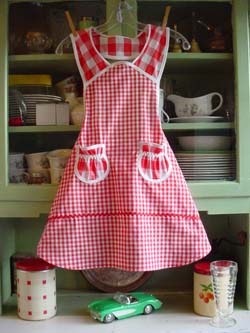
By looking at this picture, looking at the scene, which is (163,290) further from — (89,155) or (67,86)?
(67,86)

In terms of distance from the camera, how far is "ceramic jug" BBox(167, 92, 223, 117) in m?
1.58

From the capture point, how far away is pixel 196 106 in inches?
62.1

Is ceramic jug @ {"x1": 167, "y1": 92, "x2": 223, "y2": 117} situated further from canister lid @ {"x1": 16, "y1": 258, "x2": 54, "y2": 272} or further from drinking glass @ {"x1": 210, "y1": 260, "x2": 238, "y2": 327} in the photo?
canister lid @ {"x1": 16, "y1": 258, "x2": 54, "y2": 272}

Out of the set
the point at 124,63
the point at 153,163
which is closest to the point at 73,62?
the point at 124,63

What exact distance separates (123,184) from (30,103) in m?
0.42

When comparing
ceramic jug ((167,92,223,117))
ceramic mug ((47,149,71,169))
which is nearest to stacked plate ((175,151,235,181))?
ceramic jug ((167,92,223,117))

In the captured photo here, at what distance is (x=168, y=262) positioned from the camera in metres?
1.46

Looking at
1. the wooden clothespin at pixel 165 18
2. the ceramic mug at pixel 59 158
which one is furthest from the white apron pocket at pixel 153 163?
the wooden clothespin at pixel 165 18

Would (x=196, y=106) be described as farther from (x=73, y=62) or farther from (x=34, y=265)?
(x=34, y=265)

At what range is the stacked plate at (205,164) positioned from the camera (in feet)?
5.13

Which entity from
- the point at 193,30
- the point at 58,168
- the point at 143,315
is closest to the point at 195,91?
the point at 193,30

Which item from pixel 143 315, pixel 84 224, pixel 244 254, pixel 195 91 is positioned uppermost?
pixel 195 91

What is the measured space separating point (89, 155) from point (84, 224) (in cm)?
21

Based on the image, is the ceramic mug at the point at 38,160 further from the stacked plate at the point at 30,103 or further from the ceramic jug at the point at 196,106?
the ceramic jug at the point at 196,106
